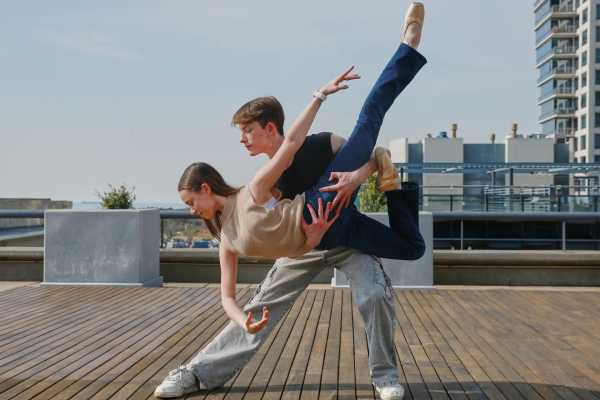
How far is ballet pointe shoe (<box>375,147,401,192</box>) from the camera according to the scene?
8.21 feet

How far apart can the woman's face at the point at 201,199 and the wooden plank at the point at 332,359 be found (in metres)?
1.12

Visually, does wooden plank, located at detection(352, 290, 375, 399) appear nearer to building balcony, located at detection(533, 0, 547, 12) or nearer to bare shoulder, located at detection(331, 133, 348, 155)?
bare shoulder, located at detection(331, 133, 348, 155)

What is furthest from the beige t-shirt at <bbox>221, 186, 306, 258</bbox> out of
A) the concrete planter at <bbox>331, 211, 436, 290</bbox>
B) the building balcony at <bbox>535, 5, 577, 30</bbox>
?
the building balcony at <bbox>535, 5, 577, 30</bbox>

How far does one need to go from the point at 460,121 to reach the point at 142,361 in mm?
51455

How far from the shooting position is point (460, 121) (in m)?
51.5

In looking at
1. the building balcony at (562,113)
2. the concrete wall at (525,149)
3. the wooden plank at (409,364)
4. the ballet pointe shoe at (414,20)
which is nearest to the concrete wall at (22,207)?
the wooden plank at (409,364)

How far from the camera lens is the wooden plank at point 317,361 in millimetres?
2834

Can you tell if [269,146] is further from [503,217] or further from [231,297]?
[503,217]

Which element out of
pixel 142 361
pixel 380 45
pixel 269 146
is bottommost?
pixel 142 361

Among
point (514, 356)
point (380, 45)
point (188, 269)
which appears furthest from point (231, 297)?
point (188, 269)

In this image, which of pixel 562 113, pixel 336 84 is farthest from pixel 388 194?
pixel 562 113

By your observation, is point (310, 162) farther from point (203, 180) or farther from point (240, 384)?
point (240, 384)

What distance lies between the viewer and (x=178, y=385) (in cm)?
273

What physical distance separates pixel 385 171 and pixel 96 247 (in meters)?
4.56
